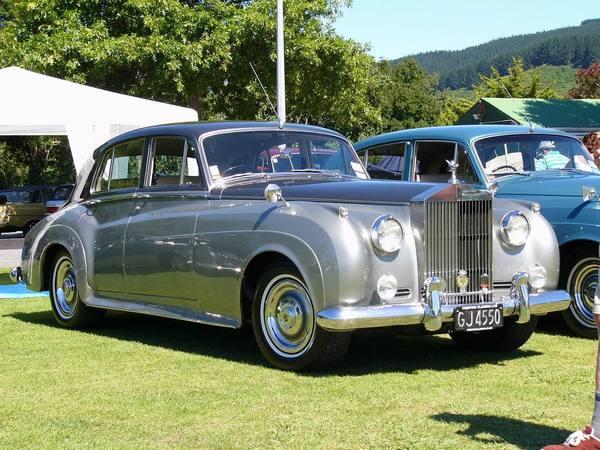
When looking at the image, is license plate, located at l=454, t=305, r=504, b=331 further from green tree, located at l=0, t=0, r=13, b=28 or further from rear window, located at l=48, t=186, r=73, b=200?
green tree, located at l=0, t=0, r=13, b=28

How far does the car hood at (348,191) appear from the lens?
6555mm

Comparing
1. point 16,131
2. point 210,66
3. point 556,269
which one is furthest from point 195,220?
point 210,66

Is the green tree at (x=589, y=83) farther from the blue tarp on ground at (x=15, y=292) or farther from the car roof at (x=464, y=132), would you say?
the car roof at (x=464, y=132)

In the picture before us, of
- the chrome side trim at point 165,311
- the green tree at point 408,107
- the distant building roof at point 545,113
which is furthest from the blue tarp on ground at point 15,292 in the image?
the green tree at point 408,107

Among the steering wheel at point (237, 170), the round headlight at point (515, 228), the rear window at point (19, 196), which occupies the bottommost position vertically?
the rear window at point (19, 196)

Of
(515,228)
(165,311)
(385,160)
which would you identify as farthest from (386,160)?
(165,311)

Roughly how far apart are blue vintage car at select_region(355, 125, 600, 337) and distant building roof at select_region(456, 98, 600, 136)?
29543 mm

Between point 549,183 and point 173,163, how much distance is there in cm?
341

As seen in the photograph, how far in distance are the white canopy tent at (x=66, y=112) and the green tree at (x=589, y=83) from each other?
60.2 m

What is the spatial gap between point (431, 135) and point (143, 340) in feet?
11.4

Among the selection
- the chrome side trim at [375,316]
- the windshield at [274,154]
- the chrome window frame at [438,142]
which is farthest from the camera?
the chrome window frame at [438,142]

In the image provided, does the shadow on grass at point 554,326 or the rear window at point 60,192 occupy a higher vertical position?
the rear window at point 60,192

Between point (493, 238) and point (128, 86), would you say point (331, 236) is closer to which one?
point (493, 238)

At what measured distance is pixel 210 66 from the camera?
953 inches
